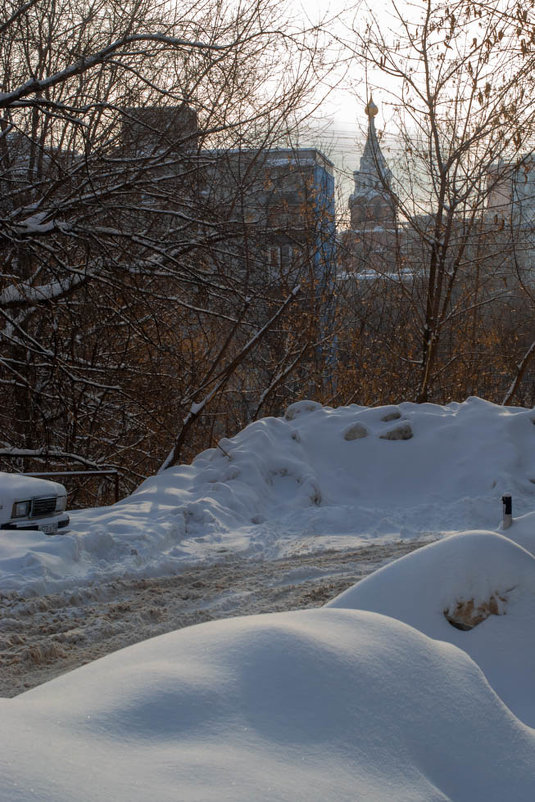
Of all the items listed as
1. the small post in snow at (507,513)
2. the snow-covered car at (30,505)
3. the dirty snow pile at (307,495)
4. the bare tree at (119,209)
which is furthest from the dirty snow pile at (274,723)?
the bare tree at (119,209)

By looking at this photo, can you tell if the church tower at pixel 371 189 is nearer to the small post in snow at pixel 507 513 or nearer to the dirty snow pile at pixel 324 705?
the small post in snow at pixel 507 513

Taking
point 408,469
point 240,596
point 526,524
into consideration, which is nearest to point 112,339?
point 408,469

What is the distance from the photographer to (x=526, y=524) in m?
4.83

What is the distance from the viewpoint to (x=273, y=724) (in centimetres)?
185

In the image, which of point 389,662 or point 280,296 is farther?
point 280,296

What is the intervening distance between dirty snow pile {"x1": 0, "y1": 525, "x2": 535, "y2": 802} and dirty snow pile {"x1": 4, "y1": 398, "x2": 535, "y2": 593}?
13.4ft

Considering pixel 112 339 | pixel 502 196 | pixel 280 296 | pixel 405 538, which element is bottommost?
pixel 405 538

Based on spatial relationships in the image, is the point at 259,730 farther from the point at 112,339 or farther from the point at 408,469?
the point at 112,339

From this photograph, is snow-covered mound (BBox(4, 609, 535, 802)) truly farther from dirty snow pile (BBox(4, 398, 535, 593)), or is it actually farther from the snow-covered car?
the snow-covered car

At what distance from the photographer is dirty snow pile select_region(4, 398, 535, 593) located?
22.7 feet

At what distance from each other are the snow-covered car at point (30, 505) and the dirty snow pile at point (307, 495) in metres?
0.19

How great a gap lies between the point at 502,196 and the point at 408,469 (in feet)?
22.7

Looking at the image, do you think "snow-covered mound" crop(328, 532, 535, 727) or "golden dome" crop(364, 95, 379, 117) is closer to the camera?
"snow-covered mound" crop(328, 532, 535, 727)

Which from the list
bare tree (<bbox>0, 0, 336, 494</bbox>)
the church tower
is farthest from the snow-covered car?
the church tower
